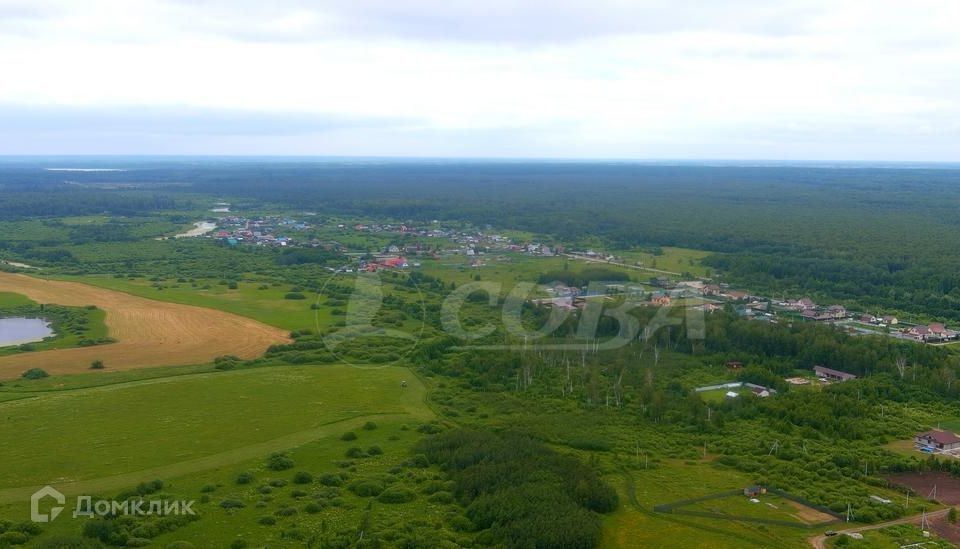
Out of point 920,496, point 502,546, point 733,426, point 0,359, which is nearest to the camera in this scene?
point 502,546

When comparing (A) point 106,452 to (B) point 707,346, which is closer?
(A) point 106,452

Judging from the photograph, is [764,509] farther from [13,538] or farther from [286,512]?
[13,538]

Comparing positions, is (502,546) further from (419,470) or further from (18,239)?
(18,239)

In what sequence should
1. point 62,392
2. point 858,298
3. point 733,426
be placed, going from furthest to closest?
point 858,298, point 62,392, point 733,426

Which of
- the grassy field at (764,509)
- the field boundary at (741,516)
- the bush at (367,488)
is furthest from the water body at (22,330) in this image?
the grassy field at (764,509)

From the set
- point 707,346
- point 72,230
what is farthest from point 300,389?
point 72,230

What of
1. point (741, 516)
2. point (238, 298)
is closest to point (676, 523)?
point (741, 516)
